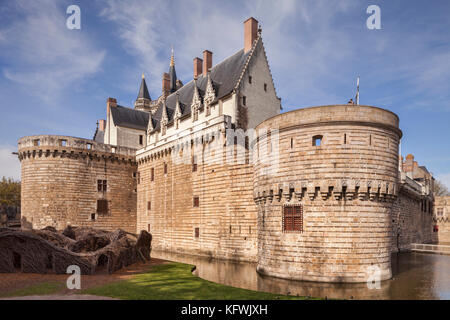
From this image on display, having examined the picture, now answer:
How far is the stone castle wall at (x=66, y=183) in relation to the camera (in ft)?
114

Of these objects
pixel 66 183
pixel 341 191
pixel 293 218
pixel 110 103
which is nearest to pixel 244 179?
pixel 293 218

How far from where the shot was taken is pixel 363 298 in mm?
13930

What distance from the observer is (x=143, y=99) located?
53.1m

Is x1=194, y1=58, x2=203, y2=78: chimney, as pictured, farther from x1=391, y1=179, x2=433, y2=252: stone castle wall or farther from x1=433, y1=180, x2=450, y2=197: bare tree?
x1=433, y1=180, x2=450, y2=197: bare tree

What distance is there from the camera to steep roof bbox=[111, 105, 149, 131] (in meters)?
42.3

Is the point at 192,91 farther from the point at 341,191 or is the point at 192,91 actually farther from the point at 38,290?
the point at 38,290

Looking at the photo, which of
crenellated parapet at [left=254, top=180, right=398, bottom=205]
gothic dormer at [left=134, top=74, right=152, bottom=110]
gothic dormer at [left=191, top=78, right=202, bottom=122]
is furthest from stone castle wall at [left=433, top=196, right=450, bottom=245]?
gothic dormer at [left=134, top=74, right=152, bottom=110]

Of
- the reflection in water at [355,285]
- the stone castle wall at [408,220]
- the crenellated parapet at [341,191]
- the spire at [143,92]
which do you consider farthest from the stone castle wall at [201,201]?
the spire at [143,92]

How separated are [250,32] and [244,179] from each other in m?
14.9

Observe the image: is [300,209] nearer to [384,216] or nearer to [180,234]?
[384,216]

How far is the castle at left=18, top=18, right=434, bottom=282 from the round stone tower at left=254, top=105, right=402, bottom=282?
2.1 inches

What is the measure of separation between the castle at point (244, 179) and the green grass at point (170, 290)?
163 inches

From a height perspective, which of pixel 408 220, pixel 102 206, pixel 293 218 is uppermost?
pixel 293 218

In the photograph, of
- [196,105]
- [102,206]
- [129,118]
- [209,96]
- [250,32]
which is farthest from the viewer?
[129,118]
